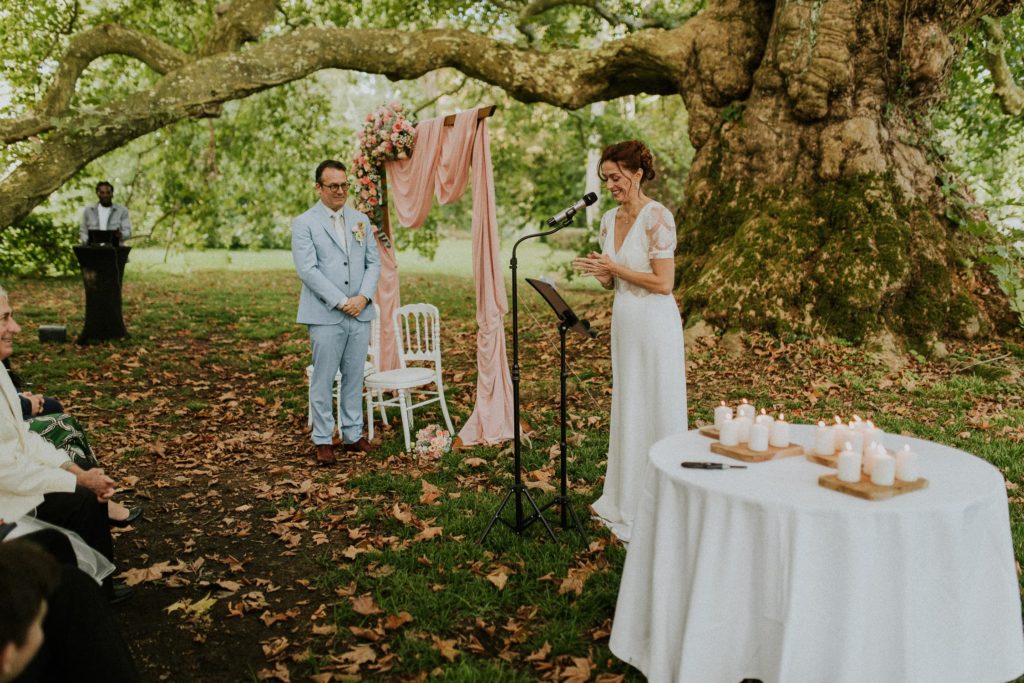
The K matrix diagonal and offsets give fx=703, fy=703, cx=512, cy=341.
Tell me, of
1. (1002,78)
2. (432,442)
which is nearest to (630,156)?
(432,442)

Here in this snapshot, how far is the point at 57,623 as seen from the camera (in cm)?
230

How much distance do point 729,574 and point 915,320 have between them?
25.8 feet

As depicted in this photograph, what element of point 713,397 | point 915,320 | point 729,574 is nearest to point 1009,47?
point 915,320

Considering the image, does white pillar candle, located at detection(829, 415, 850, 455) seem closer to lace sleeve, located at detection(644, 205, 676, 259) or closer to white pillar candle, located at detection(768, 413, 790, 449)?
white pillar candle, located at detection(768, 413, 790, 449)

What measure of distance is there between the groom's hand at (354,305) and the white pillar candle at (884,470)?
4751mm

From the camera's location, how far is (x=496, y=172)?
601 inches

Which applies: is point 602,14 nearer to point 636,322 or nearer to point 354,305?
point 354,305

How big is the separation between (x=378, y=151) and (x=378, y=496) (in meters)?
3.82

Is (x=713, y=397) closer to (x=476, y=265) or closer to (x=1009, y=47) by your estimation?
(x=476, y=265)

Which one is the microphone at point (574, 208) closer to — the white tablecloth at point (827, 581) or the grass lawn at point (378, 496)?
the white tablecloth at point (827, 581)

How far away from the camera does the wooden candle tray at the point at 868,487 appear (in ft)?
8.57

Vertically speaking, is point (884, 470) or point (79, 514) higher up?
point (884, 470)

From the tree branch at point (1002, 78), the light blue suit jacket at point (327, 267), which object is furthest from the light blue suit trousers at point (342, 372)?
the tree branch at point (1002, 78)

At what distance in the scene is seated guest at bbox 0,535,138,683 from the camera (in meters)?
1.81
